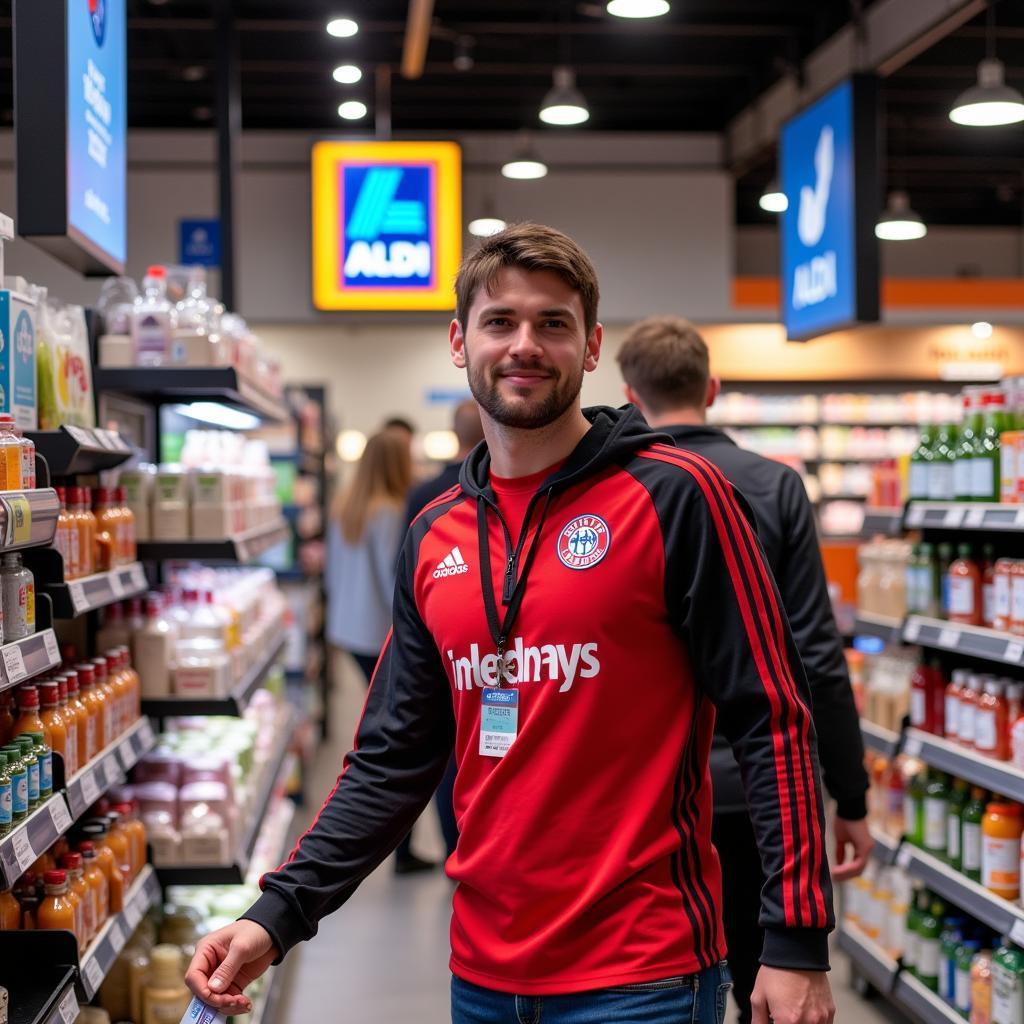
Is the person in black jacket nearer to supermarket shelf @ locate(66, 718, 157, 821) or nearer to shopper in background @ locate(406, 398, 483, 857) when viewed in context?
supermarket shelf @ locate(66, 718, 157, 821)

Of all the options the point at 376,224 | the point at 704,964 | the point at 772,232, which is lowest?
the point at 704,964

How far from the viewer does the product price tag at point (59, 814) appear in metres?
2.46

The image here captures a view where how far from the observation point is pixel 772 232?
17.3 m

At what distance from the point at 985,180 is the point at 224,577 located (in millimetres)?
13050

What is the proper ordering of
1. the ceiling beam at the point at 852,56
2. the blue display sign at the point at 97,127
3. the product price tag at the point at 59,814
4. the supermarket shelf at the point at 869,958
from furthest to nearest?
the ceiling beam at the point at 852,56
the supermarket shelf at the point at 869,958
the blue display sign at the point at 97,127
the product price tag at the point at 59,814

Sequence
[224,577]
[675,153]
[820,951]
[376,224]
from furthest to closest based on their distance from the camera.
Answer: [675,153], [376,224], [224,577], [820,951]

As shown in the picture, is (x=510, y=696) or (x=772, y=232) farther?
(x=772, y=232)

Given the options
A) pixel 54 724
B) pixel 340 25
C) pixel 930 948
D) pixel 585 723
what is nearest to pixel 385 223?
pixel 340 25

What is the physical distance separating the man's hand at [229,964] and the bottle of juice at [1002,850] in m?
2.50

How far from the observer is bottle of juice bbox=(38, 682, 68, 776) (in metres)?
2.66

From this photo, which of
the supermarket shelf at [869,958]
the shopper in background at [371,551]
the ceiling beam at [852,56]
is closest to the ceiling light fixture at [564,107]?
the ceiling beam at [852,56]

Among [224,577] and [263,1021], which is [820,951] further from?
[224,577]

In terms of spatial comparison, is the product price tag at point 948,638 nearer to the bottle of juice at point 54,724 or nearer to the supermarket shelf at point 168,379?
the supermarket shelf at point 168,379

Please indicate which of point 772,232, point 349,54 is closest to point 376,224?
point 349,54
